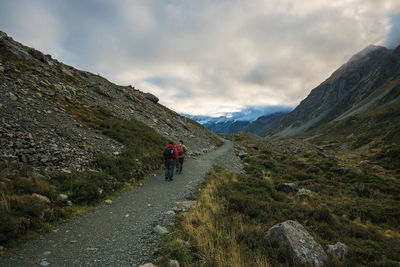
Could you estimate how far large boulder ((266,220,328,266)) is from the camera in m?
5.07

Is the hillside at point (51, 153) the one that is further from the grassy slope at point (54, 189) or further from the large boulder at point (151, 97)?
the large boulder at point (151, 97)

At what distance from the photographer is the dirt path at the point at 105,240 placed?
4543 millimetres

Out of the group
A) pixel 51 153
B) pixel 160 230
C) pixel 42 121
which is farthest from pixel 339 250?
pixel 42 121

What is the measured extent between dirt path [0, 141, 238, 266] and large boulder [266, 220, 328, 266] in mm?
4058

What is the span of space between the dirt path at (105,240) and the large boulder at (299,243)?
4.06 metres

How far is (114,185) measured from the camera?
398 inches

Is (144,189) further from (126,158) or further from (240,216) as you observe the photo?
(240,216)

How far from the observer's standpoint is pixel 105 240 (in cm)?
557

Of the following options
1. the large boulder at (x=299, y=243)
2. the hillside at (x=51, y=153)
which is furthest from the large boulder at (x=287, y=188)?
the hillside at (x=51, y=153)

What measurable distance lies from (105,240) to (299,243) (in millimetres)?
6462

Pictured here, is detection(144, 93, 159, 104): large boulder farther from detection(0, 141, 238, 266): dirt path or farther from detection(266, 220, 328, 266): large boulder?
detection(266, 220, 328, 266): large boulder

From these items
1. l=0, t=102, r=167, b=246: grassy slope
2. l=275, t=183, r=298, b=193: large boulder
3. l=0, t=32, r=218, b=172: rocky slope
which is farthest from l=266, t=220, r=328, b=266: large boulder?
l=0, t=32, r=218, b=172: rocky slope

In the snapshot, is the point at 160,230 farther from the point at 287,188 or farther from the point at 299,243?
the point at 287,188

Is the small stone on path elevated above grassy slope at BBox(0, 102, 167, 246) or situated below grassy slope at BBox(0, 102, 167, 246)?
below
